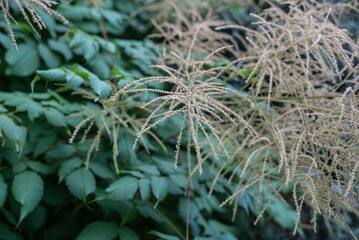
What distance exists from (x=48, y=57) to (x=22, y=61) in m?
0.17

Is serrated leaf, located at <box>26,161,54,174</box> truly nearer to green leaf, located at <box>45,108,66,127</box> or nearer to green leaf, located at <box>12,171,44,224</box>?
green leaf, located at <box>12,171,44,224</box>

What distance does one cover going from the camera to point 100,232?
1.87m

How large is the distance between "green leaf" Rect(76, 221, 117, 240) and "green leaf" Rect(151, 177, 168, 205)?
14.9 inches

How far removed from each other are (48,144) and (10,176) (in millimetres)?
287

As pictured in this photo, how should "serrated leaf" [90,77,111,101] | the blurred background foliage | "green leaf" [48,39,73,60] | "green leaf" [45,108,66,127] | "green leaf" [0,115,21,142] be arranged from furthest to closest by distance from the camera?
"green leaf" [48,39,73,60] → "green leaf" [45,108,66,127] → the blurred background foliage → "green leaf" [0,115,21,142] → "serrated leaf" [90,77,111,101]

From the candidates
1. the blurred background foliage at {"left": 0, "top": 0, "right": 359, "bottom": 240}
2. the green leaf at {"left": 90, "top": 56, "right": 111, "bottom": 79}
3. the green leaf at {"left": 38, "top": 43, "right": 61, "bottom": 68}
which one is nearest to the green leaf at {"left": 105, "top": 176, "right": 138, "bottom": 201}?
the blurred background foliage at {"left": 0, "top": 0, "right": 359, "bottom": 240}

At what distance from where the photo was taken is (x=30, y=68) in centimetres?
222

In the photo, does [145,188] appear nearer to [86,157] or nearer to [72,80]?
[86,157]

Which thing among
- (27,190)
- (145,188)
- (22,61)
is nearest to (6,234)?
(27,190)

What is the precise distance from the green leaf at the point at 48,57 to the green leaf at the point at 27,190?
0.80m

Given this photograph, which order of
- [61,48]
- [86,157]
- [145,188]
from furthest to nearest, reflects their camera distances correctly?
[61,48] → [86,157] → [145,188]

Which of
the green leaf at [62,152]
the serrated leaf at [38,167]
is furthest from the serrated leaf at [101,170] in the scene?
the serrated leaf at [38,167]

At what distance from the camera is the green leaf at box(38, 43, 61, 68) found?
224 cm

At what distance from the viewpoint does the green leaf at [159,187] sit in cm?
174
